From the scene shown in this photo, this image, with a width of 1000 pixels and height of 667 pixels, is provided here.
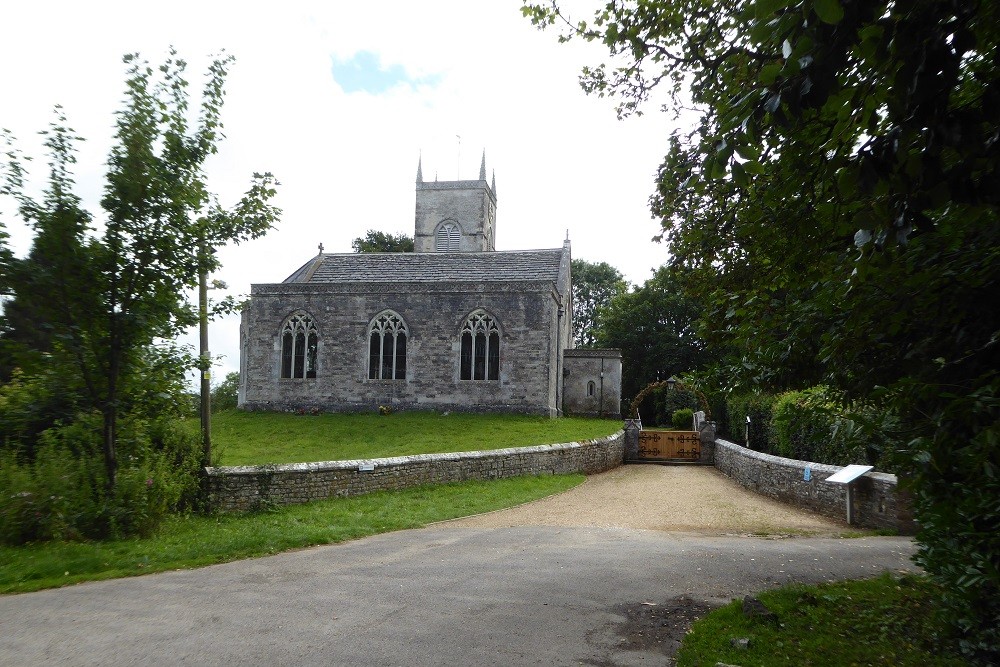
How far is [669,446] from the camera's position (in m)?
25.8

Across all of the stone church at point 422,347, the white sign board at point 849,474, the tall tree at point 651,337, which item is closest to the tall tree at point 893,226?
the white sign board at point 849,474

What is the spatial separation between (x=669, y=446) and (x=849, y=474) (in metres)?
13.8

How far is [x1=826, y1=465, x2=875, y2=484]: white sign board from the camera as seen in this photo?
11986mm

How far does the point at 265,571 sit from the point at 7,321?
17.0 feet

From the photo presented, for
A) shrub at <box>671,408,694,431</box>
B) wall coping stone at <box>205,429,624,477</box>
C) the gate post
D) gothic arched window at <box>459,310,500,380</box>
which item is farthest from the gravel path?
shrub at <box>671,408,694,431</box>

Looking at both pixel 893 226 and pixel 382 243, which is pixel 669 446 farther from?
pixel 382 243

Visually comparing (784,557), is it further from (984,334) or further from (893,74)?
(893,74)

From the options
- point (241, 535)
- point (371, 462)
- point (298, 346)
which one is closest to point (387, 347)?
point (298, 346)

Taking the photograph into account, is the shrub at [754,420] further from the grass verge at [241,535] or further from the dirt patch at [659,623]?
the dirt patch at [659,623]

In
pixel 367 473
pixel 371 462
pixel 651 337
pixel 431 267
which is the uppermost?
pixel 431 267

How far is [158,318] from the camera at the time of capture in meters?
10.6

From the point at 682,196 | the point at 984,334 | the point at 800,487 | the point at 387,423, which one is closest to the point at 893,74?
the point at 984,334

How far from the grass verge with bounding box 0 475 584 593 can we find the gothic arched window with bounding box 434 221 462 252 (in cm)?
3960

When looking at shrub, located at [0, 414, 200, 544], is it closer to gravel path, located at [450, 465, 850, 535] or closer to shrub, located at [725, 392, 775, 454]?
gravel path, located at [450, 465, 850, 535]
